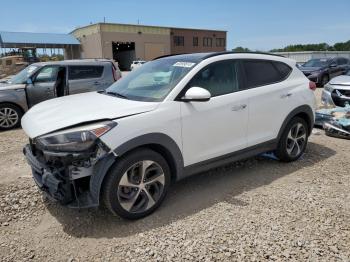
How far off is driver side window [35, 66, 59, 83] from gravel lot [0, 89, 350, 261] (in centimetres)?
426

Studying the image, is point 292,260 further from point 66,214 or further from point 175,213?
point 66,214

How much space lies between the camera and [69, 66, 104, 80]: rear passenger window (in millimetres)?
8461

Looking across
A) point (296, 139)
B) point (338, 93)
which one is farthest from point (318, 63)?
point (296, 139)

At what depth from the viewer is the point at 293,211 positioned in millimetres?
3592

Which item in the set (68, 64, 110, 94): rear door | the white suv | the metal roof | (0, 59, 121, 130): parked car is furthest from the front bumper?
the metal roof

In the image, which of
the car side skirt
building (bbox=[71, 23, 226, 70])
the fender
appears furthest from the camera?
building (bbox=[71, 23, 226, 70])

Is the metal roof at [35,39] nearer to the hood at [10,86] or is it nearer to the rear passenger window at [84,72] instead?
the hood at [10,86]

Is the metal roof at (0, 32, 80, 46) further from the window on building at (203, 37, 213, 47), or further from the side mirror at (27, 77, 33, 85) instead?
the side mirror at (27, 77, 33, 85)

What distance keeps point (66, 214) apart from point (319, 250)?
102 inches

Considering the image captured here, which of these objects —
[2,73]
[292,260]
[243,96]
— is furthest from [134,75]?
[2,73]

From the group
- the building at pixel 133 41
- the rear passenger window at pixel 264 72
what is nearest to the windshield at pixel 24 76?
the rear passenger window at pixel 264 72

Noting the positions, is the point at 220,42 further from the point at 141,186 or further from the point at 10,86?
the point at 141,186

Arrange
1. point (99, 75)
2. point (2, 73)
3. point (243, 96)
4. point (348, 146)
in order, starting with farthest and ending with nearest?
point (2, 73)
point (99, 75)
point (348, 146)
point (243, 96)

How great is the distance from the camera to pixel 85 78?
8.57 metres
